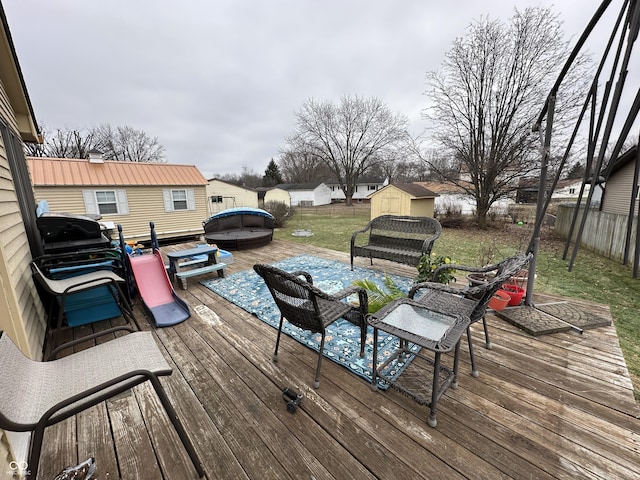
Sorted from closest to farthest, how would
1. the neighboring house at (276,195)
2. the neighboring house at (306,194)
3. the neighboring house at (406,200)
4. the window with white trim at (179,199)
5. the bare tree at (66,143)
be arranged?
the window with white trim at (179,199) → the neighboring house at (406,200) → the bare tree at (66,143) → the neighboring house at (276,195) → the neighboring house at (306,194)

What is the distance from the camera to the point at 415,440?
5.13ft

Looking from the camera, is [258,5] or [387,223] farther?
[258,5]

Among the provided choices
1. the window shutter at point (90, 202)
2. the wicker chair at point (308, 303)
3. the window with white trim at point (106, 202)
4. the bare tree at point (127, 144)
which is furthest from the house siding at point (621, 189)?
the bare tree at point (127, 144)

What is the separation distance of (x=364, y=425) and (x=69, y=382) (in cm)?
173

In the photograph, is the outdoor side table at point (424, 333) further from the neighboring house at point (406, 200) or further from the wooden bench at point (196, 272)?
the neighboring house at point (406, 200)

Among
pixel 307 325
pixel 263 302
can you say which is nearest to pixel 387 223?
pixel 263 302

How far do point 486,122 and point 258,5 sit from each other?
10666mm

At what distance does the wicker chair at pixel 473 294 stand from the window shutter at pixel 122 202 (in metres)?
11.9

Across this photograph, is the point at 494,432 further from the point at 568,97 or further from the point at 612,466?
the point at 568,97

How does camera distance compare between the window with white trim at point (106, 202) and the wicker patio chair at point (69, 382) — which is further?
the window with white trim at point (106, 202)

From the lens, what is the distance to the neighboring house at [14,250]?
170 centimetres

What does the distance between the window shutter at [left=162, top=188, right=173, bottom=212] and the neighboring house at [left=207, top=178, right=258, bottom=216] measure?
454 inches

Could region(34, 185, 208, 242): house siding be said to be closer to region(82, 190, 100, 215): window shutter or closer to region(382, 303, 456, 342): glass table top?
region(82, 190, 100, 215): window shutter

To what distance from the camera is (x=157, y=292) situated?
3520mm
